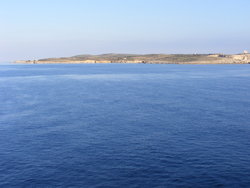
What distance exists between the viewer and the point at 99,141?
164ft

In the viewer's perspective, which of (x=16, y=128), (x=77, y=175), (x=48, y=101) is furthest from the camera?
(x=48, y=101)

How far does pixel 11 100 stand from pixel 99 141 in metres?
50.8

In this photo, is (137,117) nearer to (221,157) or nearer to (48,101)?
(221,157)

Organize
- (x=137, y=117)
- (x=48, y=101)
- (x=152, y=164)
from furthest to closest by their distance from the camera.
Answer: (x=48, y=101)
(x=137, y=117)
(x=152, y=164)

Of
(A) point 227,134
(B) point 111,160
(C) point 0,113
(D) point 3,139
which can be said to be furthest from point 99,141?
(C) point 0,113

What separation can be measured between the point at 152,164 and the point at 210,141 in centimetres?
1379

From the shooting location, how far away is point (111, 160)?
4209 centimetres

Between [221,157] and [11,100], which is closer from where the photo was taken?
[221,157]

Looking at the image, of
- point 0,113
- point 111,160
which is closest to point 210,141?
point 111,160

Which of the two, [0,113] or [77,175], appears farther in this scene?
[0,113]

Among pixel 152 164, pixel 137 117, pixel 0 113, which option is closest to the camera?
pixel 152 164

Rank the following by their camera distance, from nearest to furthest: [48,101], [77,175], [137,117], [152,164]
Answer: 1. [77,175]
2. [152,164]
3. [137,117]
4. [48,101]

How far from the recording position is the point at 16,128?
190 ft

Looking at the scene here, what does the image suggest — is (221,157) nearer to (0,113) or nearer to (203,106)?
(203,106)
